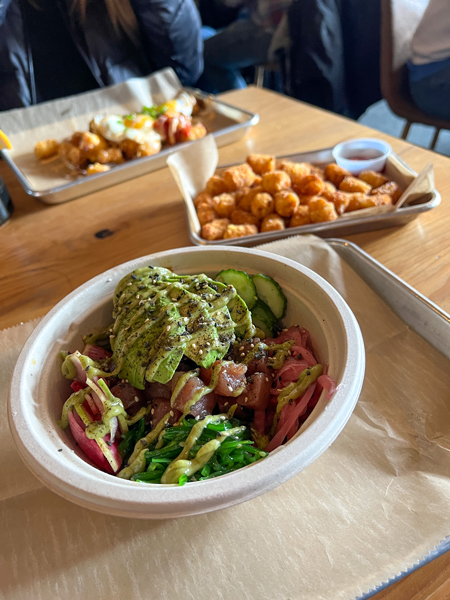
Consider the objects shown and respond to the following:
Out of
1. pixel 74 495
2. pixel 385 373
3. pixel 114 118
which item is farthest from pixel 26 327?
pixel 114 118

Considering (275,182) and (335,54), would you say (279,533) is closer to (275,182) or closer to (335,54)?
(275,182)

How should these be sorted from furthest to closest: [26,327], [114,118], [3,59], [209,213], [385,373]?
[3,59] < [114,118] < [209,213] < [26,327] < [385,373]

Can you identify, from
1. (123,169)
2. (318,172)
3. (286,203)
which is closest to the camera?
(286,203)

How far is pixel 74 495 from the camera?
2.06ft

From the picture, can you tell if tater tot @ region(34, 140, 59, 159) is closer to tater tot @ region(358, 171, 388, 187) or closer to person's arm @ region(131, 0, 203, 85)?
person's arm @ region(131, 0, 203, 85)

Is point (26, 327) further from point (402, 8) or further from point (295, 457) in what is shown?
point (402, 8)

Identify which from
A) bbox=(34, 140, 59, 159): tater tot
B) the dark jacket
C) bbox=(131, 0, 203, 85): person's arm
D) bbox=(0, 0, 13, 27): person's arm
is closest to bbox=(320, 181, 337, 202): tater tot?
bbox=(34, 140, 59, 159): tater tot

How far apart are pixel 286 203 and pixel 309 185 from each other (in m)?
0.15

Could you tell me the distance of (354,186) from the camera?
153 centimetres

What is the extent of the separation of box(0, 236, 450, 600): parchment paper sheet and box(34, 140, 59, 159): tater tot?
158cm

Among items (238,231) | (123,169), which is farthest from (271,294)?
(123,169)

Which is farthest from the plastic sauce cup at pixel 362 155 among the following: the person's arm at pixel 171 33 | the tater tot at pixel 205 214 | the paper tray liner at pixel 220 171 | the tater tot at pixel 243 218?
the person's arm at pixel 171 33

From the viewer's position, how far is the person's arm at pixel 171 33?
2.62 m

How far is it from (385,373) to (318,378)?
293 millimetres
